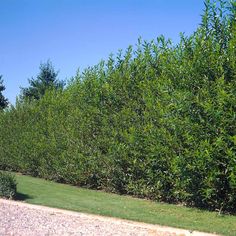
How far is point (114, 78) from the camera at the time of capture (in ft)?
41.0

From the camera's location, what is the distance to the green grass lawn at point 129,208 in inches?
306

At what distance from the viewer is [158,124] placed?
1038cm

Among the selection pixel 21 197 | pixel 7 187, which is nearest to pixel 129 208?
pixel 21 197

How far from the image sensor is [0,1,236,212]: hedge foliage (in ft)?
28.2

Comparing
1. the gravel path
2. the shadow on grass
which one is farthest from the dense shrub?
the gravel path

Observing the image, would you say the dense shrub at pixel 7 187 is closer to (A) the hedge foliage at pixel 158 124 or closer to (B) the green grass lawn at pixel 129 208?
(B) the green grass lawn at pixel 129 208

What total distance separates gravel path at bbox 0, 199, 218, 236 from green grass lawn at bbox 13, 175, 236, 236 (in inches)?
19.0

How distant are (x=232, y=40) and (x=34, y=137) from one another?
1103 cm

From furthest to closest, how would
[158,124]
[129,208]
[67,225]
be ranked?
[158,124] → [129,208] → [67,225]

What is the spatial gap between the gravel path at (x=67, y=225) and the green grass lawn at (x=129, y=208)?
0.48 m

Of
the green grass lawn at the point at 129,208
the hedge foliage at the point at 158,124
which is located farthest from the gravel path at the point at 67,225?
the hedge foliage at the point at 158,124

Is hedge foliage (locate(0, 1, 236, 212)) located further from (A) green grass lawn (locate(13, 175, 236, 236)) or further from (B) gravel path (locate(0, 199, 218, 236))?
(B) gravel path (locate(0, 199, 218, 236))

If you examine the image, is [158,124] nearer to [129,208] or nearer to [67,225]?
[129,208]

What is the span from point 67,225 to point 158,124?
3994 mm
